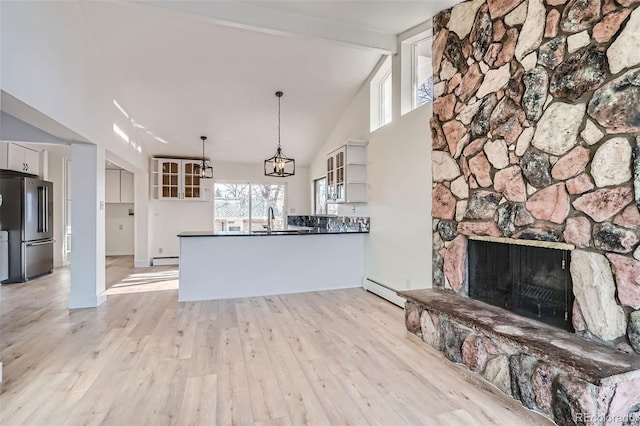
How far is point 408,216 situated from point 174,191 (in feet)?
18.7

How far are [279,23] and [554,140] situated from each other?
297cm

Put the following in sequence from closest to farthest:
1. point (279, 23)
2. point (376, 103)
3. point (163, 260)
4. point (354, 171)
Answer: point (279, 23) < point (376, 103) < point (354, 171) < point (163, 260)

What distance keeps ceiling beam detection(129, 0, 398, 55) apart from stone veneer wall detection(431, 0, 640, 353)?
1095mm

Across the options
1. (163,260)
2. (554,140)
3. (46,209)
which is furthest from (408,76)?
(46,209)

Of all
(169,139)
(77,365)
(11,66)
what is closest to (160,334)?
(77,365)

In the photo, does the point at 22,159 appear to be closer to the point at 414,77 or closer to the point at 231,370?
the point at 231,370

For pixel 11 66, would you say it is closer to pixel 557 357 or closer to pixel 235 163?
pixel 557 357

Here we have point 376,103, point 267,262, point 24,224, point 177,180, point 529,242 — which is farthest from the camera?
point 177,180

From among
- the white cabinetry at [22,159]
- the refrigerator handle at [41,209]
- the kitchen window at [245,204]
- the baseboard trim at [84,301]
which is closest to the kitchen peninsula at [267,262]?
the baseboard trim at [84,301]

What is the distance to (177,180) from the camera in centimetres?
766

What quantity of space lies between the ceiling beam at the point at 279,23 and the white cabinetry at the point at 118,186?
20.1 feet

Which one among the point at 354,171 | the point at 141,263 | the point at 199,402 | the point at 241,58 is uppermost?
the point at 241,58

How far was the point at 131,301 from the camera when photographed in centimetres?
441

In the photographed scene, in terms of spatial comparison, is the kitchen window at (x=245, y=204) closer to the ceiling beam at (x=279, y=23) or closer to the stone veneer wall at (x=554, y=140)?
the ceiling beam at (x=279, y=23)
